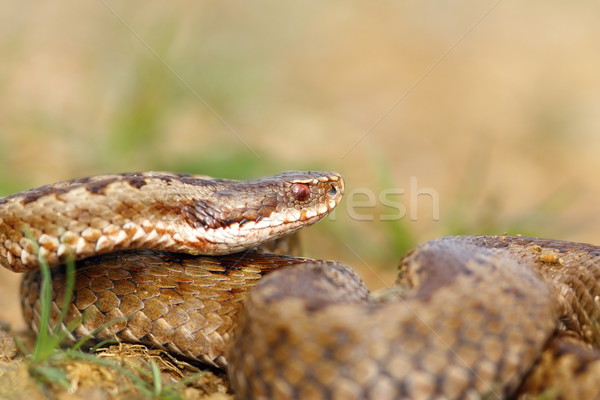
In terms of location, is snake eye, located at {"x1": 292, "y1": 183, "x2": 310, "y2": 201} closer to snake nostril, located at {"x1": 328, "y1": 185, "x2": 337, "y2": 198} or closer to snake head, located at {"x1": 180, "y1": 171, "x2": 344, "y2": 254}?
snake head, located at {"x1": 180, "y1": 171, "x2": 344, "y2": 254}

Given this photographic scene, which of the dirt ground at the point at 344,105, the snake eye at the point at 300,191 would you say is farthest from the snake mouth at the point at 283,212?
the dirt ground at the point at 344,105

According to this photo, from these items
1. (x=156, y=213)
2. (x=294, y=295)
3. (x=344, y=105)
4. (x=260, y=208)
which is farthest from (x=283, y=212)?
(x=344, y=105)

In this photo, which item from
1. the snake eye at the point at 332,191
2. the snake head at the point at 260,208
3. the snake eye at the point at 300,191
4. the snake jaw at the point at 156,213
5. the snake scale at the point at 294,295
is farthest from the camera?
the snake eye at the point at 332,191

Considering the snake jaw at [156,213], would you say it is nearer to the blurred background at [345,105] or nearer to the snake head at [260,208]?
the snake head at [260,208]

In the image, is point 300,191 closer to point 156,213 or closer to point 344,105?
point 156,213

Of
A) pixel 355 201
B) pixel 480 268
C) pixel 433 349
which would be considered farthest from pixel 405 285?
pixel 355 201

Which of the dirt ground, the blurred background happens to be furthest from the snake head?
the blurred background
